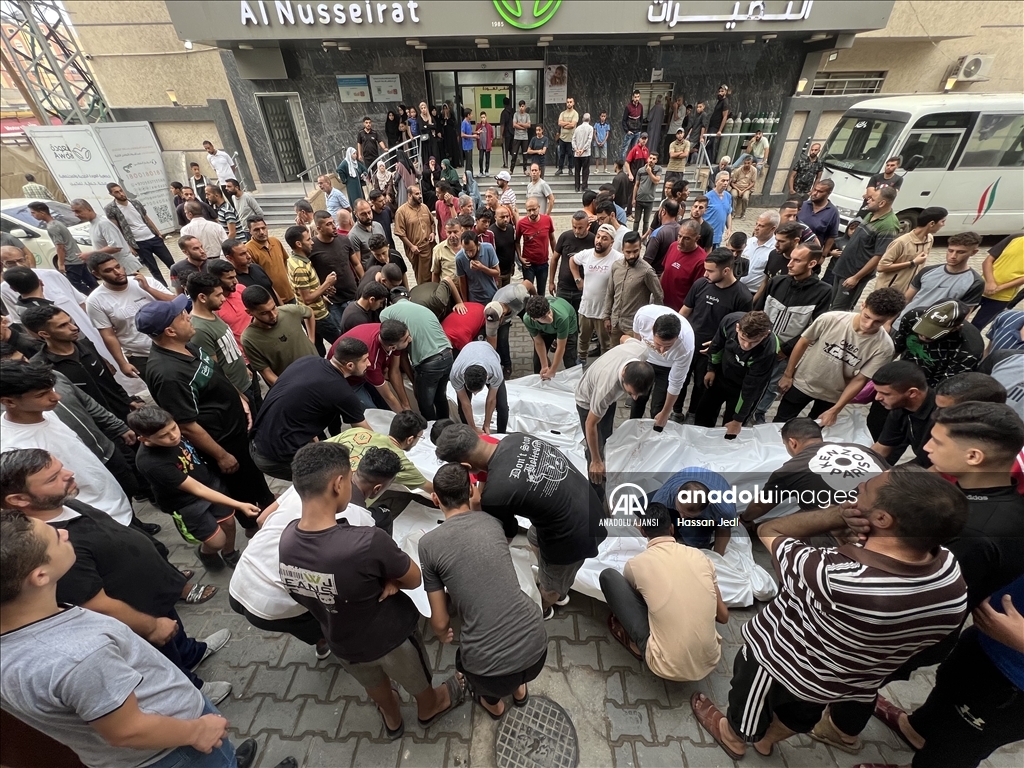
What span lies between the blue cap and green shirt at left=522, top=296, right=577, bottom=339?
2756mm

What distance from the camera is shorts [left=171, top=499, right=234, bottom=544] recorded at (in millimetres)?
2707

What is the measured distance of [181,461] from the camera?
8.49ft

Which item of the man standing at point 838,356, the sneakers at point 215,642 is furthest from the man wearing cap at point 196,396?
the man standing at point 838,356

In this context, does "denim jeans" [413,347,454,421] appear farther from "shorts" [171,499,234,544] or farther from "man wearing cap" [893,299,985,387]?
"man wearing cap" [893,299,985,387]

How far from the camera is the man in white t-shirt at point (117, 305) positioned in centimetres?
370

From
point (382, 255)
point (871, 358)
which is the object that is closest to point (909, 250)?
point (871, 358)

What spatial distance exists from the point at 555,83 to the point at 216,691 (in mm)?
13306

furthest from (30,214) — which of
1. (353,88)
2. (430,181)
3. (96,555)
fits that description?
(96,555)

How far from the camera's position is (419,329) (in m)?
3.76


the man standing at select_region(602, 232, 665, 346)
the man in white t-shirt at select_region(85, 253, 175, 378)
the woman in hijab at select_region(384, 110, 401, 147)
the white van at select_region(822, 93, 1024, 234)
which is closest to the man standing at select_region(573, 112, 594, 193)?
the woman in hijab at select_region(384, 110, 401, 147)

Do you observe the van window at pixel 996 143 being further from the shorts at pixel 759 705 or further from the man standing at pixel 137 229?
the man standing at pixel 137 229

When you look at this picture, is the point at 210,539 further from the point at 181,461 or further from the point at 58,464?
the point at 58,464

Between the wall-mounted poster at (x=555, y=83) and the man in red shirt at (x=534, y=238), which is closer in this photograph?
the man in red shirt at (x=534, y=238)

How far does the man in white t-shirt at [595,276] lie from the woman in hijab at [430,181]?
7044 mm
